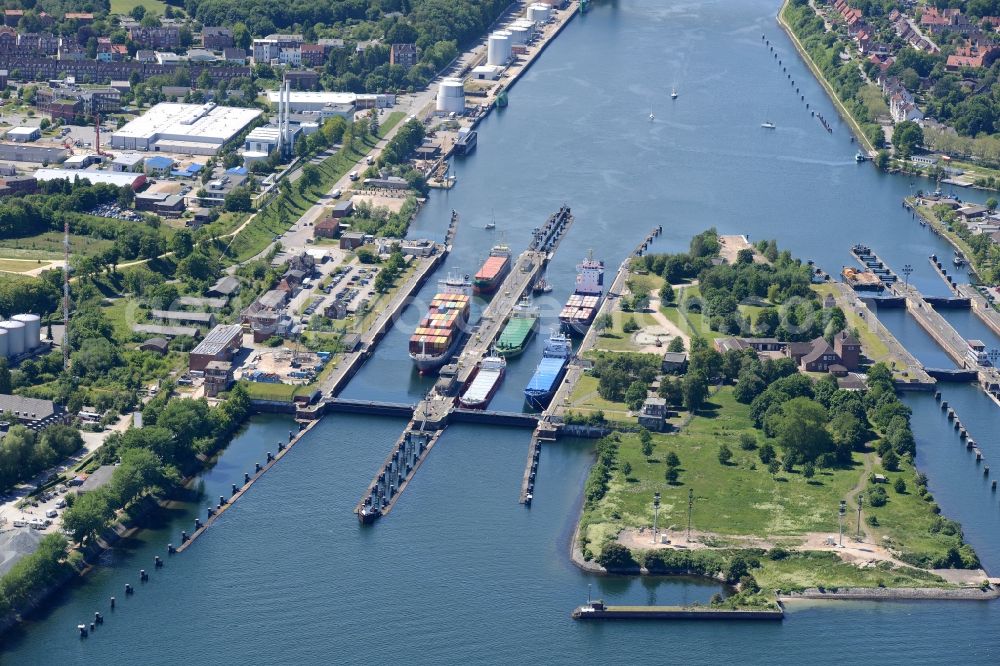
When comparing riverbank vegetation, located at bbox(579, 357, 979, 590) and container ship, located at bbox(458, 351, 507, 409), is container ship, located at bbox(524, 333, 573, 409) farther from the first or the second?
riverbank vegetation, located at bbox(579, 357, 979, 590)

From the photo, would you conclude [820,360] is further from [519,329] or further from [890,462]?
[519,329]

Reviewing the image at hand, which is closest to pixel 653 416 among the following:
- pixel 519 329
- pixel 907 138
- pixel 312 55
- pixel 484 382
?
pixel 484 382

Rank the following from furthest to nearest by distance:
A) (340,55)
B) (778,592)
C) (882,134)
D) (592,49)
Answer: (592,49), (340,55), (882,134), (778,592)

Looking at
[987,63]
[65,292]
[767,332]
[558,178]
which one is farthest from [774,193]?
[65,292]

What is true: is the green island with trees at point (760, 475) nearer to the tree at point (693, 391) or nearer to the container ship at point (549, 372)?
the tree at point (693, 391)

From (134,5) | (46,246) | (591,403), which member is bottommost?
(134,5)

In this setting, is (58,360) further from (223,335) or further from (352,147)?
(352,147)
